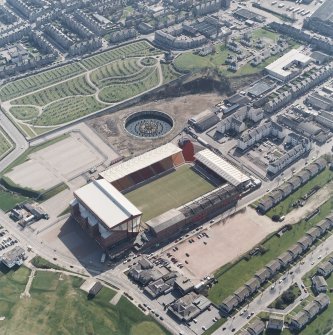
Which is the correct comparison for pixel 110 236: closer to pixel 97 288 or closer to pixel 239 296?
pixel 97 288

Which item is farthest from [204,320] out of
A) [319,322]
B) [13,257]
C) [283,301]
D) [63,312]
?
[13,257]

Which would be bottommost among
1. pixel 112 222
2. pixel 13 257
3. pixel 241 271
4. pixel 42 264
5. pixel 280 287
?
pixel 280 287

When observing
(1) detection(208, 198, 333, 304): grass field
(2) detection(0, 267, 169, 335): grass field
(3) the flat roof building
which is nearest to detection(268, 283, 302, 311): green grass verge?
(1) detection(208, 198, 333, 304): grass field

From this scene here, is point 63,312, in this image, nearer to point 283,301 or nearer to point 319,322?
point 283,301

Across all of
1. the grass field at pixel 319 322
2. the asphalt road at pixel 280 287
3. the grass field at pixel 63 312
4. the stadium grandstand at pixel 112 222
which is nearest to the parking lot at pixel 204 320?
the asphalt road at pixel 280 287

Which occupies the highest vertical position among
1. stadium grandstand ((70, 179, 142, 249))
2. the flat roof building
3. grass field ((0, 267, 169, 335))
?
stadium grandstand ((70, 179, 142, 249))

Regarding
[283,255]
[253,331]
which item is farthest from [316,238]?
[253,331]

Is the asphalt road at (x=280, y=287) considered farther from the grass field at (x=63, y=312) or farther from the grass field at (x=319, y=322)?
the grass field at (x=63, y=312)

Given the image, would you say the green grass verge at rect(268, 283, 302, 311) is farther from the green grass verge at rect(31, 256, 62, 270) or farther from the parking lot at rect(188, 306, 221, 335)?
the green grass verge at rect(31, 256, 62, 270)

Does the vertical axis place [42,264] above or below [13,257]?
below
